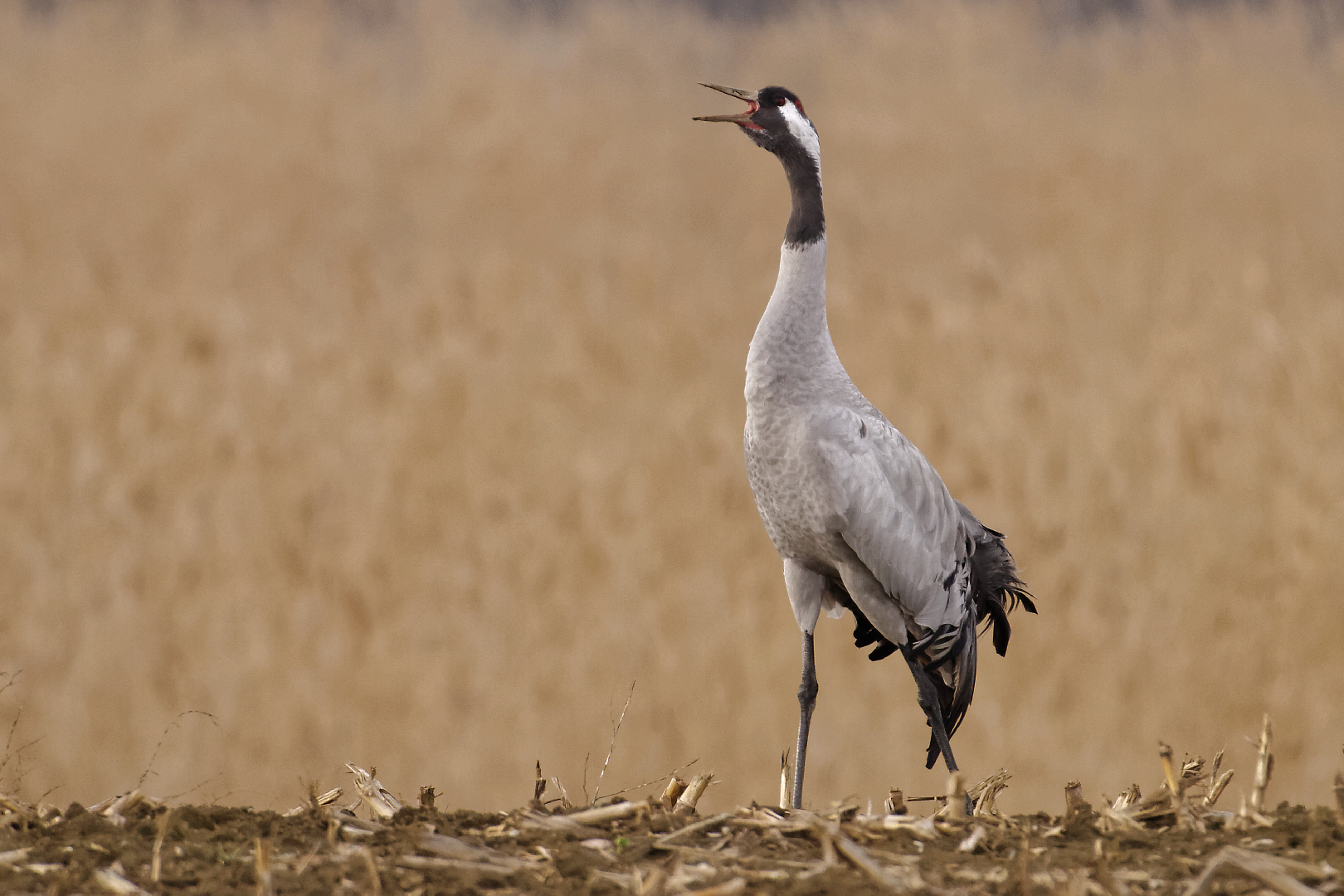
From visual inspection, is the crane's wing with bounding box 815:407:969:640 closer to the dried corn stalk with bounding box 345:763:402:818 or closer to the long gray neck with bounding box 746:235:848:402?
the long gray neck with bounding box 746:235:848:402

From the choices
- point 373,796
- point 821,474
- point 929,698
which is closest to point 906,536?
point 821,474

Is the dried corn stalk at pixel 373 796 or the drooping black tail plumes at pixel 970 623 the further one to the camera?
the drooping black tail plumes at pixel 970 623

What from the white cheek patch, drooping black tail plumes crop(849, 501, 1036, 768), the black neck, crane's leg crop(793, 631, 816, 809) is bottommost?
crane's leg crop(793, 631, 816, 809)

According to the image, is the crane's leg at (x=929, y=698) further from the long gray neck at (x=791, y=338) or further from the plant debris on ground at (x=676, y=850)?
the long gray neck at (x=791, y=338)

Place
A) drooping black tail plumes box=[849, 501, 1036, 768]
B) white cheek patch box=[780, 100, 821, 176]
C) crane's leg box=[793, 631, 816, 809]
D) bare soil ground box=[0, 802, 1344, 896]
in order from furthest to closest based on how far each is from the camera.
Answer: drooping black tail plumes box=[849, 501, 1036, 768]
crane's leg box=[793, 631, 816, 809]
white cheek patch box=[780, 100, 821, 176]
bare soil ground box=[0, 802, 1344, 896]

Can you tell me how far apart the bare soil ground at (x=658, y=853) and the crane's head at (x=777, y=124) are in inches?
55.0

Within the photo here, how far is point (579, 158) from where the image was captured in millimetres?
9555

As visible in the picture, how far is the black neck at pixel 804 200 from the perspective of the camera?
2701 millimetres

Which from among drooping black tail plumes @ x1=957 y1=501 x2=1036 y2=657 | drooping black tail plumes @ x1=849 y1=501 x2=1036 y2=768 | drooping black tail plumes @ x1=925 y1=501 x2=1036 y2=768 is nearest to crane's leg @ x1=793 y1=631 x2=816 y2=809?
drooping black tail plumes @ x1=849 y1=501 x2=1036 y2=768

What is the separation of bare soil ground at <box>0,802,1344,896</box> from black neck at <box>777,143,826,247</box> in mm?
1221

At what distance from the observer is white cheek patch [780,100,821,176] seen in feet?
8.77

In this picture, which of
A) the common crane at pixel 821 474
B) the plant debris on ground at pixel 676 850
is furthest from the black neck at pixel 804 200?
the plant debris on ground at pixel 676 850

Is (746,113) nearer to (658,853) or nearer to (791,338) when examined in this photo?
(791,338)

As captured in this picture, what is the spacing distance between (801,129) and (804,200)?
15cm
